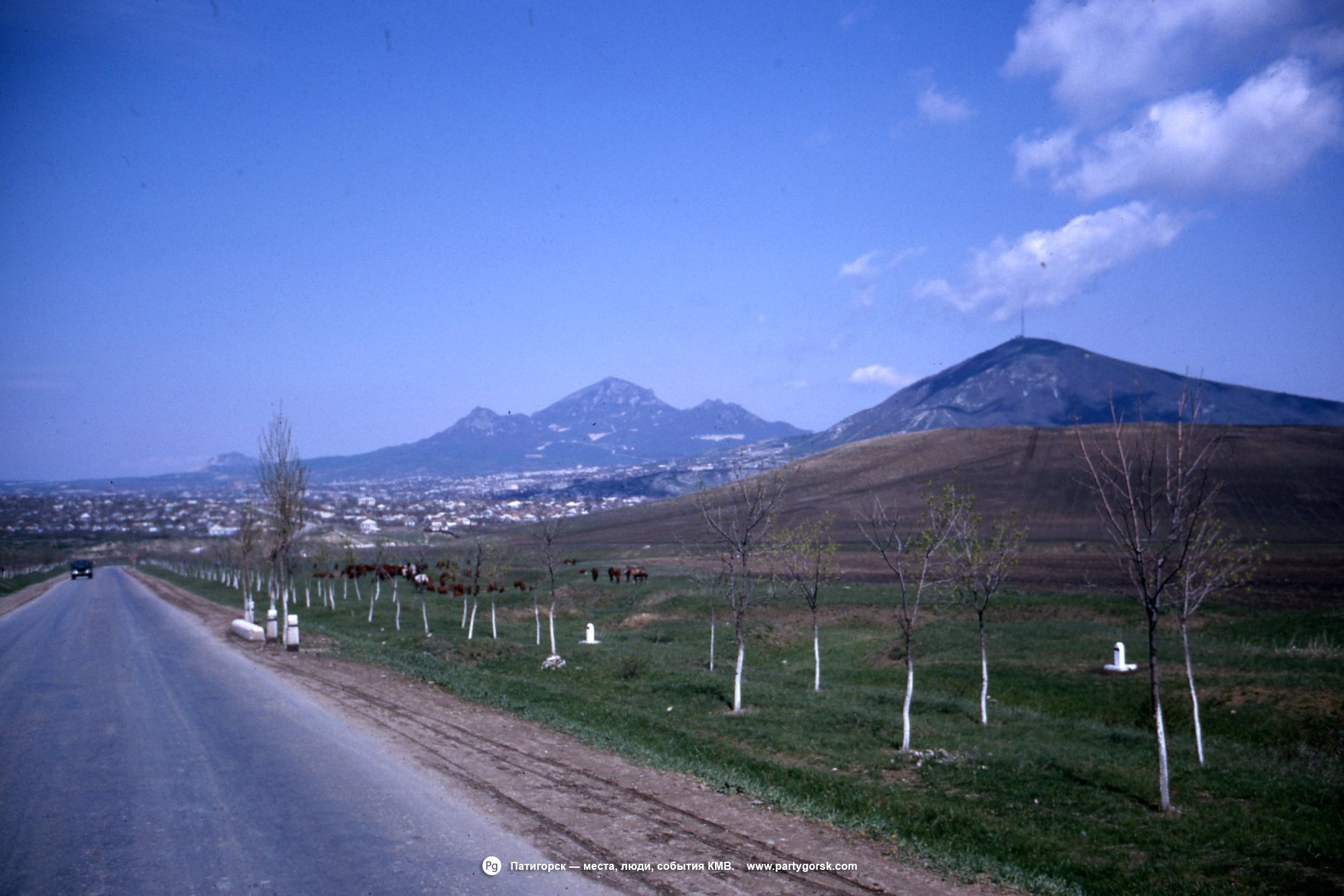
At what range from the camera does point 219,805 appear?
30.1ft

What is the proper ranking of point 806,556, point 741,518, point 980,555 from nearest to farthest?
point 980,555 < point 741,518 < point 806,556

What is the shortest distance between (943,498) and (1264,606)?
2784 centimetres

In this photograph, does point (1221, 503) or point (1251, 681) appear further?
point (1221, 503)

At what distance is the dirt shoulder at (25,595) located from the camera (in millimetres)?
48031

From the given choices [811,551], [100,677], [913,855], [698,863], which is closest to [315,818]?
[698,863]

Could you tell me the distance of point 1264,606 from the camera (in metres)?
37.6

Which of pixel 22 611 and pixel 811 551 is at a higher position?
pixel 811 551

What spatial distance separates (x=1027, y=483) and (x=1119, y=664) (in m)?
75.8

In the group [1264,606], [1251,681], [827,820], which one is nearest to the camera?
[827,820]

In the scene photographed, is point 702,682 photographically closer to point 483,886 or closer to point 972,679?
point 972,679

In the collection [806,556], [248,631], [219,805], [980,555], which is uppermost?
[980,555]

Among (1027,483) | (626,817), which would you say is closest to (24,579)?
(626,817)

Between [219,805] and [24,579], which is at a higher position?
[219,805]

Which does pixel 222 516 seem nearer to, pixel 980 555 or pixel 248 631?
pixel 248 631
